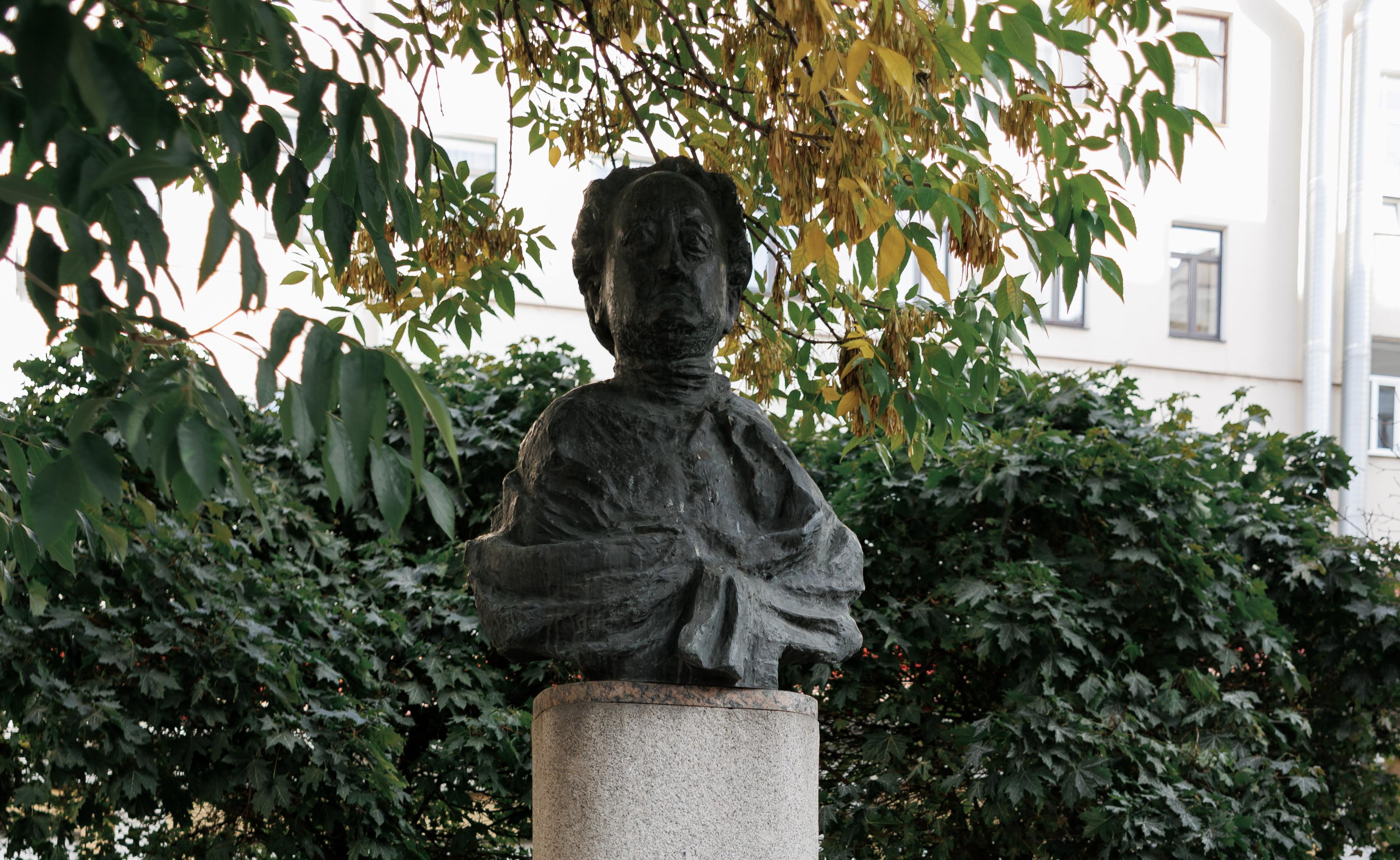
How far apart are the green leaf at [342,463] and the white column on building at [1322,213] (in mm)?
12610

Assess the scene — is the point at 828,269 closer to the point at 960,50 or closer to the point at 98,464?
the point at 960,50

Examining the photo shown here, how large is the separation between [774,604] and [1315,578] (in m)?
4.05

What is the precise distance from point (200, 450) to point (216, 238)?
272 mm

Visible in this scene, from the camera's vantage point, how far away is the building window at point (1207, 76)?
13922 mm

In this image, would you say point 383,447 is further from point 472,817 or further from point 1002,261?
point 472,817

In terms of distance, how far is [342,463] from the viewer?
196 centimetres

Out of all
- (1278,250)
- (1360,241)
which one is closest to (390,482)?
(1360,241)

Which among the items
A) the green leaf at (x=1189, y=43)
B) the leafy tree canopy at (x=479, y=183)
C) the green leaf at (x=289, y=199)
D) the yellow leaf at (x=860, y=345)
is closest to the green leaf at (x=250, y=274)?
the leafy tree canopy at (x=479, y=183)

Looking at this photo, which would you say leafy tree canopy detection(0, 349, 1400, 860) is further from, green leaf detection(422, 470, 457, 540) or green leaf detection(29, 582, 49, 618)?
green leaf detection(422, 470, 457, 540)

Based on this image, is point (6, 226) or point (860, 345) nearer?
point (6, 226)

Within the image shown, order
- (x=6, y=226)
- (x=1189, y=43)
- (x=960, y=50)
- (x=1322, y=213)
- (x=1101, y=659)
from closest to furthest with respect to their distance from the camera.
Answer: (x=6, y=226) < (x=960, y=50) < (x=1189, y=43) < (x=1101, y=659) < (x=1322, y=213)

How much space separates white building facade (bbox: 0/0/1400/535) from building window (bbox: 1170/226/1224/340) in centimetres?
1

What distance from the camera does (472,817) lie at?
663 centimetres

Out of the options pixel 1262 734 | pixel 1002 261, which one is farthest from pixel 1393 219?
pixel 1002 261
